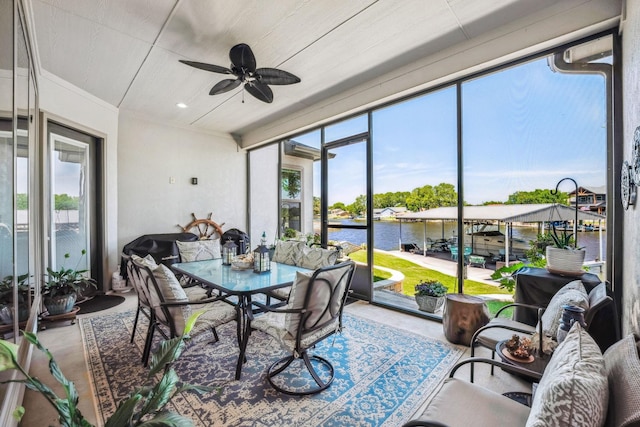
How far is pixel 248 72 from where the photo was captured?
274cm

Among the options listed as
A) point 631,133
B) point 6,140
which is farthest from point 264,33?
point 631,133

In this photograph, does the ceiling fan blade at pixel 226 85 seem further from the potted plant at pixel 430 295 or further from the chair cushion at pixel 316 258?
the potted plant at pixel 430 295

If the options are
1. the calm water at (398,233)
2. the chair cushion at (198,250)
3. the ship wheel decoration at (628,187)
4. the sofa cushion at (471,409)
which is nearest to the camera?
the sofa cushion at (471,409)

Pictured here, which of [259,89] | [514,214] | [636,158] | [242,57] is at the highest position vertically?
[242,57]

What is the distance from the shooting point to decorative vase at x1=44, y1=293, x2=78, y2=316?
10.3ft

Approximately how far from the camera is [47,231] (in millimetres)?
3588

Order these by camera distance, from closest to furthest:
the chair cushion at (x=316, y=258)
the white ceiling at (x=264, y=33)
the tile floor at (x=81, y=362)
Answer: the tile floor at (x=81, y=362), the white ceiling at (x=264, y=33), the chair cushion at (x=316, y=258)

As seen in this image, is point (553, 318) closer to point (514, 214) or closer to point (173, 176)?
point (514, 214)

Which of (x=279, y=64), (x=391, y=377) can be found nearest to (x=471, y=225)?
(x=391, y=377)

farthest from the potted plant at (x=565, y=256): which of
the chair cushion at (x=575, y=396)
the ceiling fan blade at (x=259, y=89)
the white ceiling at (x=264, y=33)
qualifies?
the ceiling fan blade at (x=259, y=89)

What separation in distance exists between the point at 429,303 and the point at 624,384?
260 centimetres

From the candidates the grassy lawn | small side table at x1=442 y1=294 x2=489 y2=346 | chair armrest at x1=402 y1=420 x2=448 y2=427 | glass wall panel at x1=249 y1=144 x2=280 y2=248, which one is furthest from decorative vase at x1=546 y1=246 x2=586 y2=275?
glass wall panel at x1=249 y1=144 x2=280 y2=248

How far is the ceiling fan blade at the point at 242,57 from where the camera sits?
252cm

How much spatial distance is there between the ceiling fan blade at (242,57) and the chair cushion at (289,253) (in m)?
2.00
